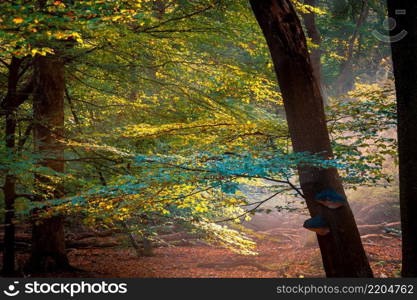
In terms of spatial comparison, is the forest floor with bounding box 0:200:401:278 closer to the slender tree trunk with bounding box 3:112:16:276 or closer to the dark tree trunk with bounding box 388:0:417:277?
the slender tree trunk with bounding box 3:112:16:276

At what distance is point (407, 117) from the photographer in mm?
3732

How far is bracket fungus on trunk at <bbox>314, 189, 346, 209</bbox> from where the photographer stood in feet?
12.5

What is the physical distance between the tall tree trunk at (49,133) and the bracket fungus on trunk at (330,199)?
16.4 ft

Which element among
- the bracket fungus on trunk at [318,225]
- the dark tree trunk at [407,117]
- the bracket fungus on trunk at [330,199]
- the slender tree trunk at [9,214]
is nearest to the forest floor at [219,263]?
the slender tree trunk at [9,214]

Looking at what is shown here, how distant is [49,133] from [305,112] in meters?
5.25

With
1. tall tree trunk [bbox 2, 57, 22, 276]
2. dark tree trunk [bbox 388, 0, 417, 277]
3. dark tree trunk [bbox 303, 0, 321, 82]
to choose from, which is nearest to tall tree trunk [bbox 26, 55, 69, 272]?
tall tree trunk [bbox 2, 57, 22, 276]

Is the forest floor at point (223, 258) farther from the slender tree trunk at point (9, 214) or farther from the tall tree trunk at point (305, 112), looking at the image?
the tall tree trunk at point (305, 112)

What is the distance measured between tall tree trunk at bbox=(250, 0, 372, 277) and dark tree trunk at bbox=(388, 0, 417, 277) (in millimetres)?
520

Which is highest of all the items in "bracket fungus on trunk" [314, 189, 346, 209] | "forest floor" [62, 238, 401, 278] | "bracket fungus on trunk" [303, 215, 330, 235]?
"bracket fungus on trunk" [314, 189, 346, 209]

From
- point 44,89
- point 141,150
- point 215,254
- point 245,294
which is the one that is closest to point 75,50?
point 44,89

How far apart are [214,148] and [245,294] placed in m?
2.02

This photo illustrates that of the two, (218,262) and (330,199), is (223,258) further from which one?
(330,199)

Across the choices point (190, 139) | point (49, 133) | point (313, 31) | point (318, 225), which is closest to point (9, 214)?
point (49, 133)

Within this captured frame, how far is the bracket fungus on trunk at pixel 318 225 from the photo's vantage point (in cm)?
387
